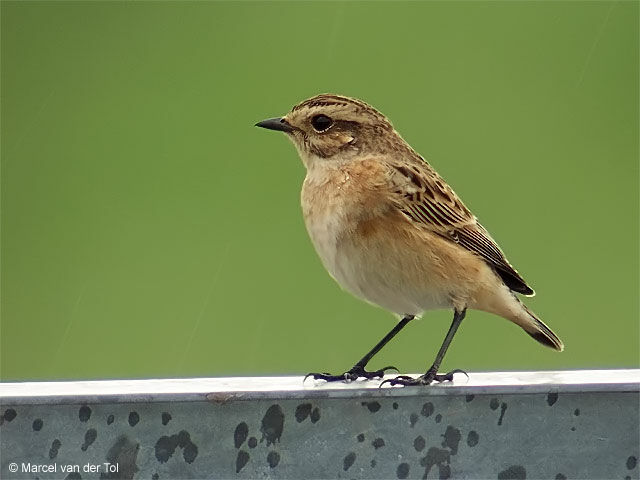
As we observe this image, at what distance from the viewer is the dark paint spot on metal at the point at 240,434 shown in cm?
328

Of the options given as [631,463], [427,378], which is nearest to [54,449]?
[631,463]

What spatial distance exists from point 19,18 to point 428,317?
603cm

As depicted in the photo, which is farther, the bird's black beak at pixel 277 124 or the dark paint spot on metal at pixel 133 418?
the bird's black beak at pixel 277 124

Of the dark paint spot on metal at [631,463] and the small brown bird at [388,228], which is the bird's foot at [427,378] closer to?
the small brown bird at [388,228]

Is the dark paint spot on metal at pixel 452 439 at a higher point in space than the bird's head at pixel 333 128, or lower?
lower

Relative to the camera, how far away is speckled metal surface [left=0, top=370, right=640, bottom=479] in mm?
3229

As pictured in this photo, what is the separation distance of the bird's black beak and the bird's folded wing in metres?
0.55

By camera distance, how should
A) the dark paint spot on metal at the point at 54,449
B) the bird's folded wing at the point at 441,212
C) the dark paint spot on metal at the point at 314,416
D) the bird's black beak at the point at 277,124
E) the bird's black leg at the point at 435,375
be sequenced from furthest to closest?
the bird's black beak at the point at 277,124
the bird's folded wing at the point at 441,212
the bird's black leg at the point at 435,375
the dark paint spot on metal at the point at 314,416
the dark paint spot on metal at the point at 54,449

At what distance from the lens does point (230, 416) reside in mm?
3303

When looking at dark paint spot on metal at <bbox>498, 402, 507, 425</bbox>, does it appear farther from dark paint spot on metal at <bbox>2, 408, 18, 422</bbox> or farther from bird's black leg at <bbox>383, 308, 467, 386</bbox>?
dark paint spot on metal at <bbox>2, 408, 18, 422</bbox>

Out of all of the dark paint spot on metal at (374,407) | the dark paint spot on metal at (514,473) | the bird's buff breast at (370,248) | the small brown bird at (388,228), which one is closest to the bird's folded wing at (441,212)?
the small brown bird at (388,228)

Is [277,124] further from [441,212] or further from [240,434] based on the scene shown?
[240,434]

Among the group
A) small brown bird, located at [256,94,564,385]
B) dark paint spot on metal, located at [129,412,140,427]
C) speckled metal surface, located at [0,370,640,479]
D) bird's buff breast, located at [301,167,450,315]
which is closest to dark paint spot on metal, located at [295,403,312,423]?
speckled metal surface, located at [0,370,640,479]

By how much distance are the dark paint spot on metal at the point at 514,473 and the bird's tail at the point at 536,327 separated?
2630mm
